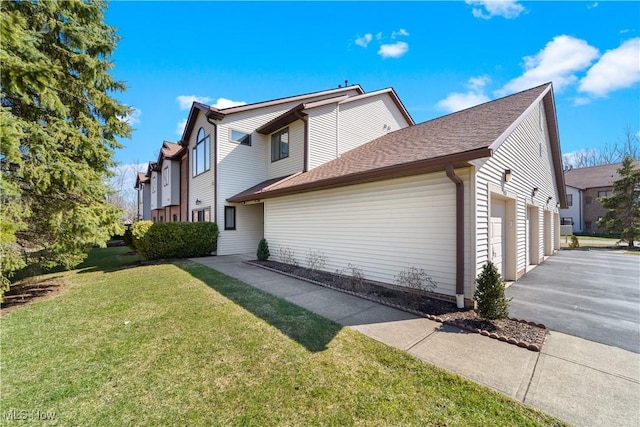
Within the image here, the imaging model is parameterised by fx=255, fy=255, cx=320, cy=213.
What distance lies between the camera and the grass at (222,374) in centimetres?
245

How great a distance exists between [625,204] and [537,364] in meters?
25.1

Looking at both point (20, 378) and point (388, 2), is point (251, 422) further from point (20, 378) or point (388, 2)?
point (388, 2)

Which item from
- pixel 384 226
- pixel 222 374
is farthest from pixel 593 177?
pixel 222 374

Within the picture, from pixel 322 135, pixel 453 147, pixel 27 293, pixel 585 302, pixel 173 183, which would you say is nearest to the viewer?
pixel 453 147

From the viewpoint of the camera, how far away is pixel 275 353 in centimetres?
352

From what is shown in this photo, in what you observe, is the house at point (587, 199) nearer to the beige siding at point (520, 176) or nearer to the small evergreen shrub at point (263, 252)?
the beige siding at point (520, 176)

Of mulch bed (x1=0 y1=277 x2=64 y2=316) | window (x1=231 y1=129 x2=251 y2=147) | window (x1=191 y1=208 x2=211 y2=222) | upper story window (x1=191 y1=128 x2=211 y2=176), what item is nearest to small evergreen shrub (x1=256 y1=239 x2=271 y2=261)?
window (x1=191 y1=208 x2=211 y2=222)

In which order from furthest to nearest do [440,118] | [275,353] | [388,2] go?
[440,118] → [388,2] → [275,353]

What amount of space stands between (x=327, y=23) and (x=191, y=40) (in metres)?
5.39

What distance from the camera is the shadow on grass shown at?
396cm

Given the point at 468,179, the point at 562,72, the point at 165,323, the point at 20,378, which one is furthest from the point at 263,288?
the point at 562,72

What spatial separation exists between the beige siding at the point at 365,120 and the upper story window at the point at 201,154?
717 cm

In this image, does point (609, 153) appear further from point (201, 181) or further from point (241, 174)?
point (201, 181)

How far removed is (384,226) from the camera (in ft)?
21.7
